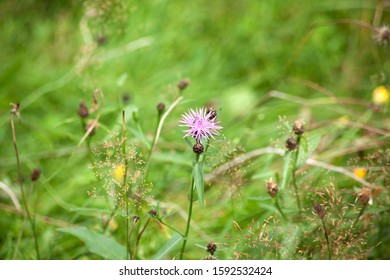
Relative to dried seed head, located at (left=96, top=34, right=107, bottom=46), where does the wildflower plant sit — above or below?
below

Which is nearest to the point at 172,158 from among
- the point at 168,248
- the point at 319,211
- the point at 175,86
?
the point at 175,86

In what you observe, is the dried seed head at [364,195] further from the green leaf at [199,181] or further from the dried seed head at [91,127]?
the dried seed head at [91,127]

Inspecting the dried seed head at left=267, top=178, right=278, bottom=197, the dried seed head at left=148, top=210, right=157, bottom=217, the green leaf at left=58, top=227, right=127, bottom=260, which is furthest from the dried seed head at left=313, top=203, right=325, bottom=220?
the green leaf at left=58, top=227, right=127, bottom=260

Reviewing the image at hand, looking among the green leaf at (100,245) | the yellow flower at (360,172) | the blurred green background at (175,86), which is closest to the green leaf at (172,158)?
the blurred green background at (175,86)

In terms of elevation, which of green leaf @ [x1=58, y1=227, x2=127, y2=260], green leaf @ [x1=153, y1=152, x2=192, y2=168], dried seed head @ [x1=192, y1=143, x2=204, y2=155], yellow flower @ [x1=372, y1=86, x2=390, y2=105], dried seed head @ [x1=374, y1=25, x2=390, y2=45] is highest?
yellow flower @ [x1=372, y1=86, x2=390, y2=105]

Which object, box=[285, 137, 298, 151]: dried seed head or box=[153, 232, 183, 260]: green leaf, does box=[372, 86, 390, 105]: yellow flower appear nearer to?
box=[285, 137, 298, 151]: dried seed head

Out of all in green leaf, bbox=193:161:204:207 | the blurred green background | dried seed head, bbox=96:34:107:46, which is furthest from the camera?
dried seed head, bbox=96:34:107:46
